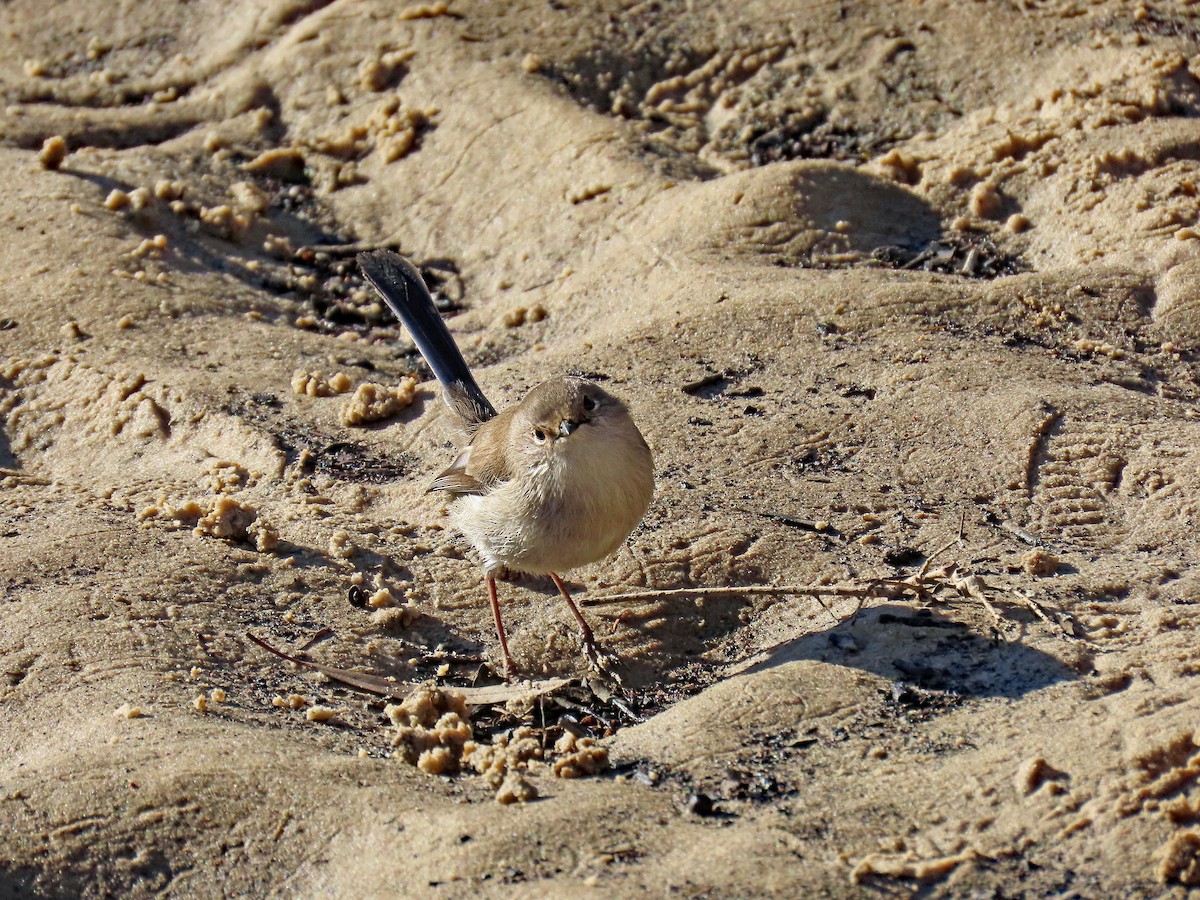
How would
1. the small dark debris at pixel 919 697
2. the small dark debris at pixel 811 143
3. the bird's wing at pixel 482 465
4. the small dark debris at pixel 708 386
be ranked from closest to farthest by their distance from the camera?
the small dark debris at pixel 919 697 < the bird's wing at pixel 482 465 < the small dark debris at pixel 708 386 < the small dark debris at pixel 811 143

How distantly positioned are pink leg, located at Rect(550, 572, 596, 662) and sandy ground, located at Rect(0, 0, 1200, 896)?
114 mm

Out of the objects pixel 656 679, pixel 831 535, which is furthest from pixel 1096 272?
pixel 656 679

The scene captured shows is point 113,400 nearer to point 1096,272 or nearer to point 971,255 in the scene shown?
point 971,255

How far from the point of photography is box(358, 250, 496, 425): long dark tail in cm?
645

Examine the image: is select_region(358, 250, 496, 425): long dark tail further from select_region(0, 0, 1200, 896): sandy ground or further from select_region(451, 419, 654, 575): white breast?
select_region(451, 419, 654, 575): white breast

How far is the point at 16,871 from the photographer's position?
396cm

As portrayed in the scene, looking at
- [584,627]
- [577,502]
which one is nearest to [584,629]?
[584,627]

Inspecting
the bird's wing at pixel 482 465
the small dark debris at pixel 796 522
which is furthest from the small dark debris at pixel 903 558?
the bird's wing at pixel 482 465

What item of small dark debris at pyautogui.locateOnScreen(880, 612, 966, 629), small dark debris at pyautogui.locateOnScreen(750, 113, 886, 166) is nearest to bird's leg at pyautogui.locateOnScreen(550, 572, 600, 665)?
small dark debris at pyautogui.locateOnScreen(880, 612, 966, 629)

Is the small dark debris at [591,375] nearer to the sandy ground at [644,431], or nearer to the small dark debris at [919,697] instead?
the sandy ground at [644,431]

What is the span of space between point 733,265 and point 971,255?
1316 millimetres

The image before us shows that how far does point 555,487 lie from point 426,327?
178 cm

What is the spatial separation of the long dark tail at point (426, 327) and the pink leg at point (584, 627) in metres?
1.21

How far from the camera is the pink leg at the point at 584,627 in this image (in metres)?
5.24
